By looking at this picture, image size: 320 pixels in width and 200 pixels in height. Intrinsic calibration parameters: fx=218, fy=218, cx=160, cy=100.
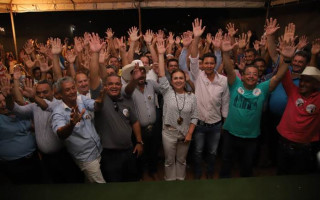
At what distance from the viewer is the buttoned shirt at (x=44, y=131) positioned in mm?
2521

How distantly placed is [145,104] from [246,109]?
1453mm

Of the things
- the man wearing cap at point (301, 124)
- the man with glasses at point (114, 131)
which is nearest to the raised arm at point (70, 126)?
the man with glasses at point (114, 131)

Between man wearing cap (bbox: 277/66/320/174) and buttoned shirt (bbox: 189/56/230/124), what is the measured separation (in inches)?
31.1

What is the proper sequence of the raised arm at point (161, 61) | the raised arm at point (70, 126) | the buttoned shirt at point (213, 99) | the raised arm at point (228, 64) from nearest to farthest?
the raised arm at point (70, 126), the raised arm at point (228, 64), the buttoned shirt at point (213, 99), the raised arm at point (161, 61)

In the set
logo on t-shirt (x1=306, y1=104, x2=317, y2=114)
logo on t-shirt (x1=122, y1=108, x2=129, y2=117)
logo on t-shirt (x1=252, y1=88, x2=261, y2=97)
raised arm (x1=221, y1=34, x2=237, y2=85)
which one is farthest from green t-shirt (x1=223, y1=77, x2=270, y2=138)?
logo on t-shirt (x1=122, y1=108, x2=129, y2=117)

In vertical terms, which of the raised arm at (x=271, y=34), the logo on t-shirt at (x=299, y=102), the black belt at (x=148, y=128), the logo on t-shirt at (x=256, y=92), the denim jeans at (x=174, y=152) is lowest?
the denim jeans at (x=174, y=152)

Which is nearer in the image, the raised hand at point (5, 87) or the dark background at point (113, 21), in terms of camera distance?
the raised hand at point (5, 87)

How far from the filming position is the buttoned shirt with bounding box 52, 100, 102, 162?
7.32 feet

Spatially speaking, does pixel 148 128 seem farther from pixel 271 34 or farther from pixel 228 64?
pixel 271 34

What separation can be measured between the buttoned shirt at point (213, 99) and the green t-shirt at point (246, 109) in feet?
0.91

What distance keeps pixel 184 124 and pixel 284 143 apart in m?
1.27

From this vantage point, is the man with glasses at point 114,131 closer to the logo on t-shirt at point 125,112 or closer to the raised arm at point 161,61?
the logo on t-shirt at point 125,112

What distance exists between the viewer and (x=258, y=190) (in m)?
0.81

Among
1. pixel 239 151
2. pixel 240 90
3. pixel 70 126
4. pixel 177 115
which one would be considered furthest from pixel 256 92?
pixel 70 126
